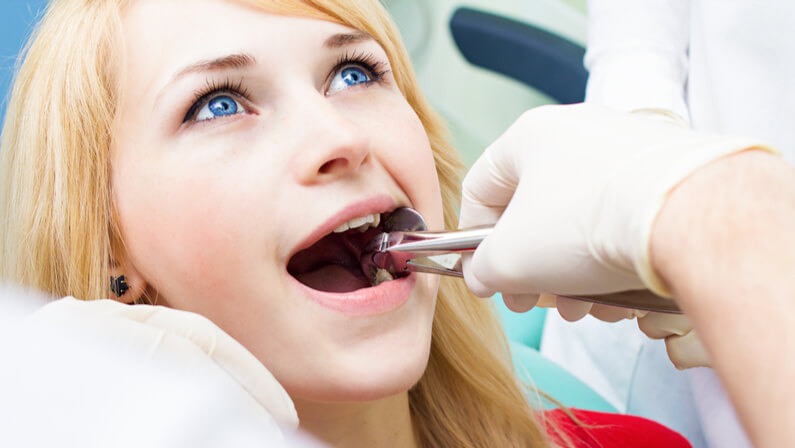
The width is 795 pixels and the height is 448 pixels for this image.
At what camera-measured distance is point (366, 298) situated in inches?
28.2

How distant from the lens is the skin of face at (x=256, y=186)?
0.67 m

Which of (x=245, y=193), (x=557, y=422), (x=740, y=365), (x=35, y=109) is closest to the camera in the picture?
(x=740, y=365)

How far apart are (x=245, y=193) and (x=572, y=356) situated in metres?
0.99

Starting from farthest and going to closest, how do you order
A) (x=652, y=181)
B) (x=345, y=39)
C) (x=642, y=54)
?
1. (x=642, y=54)
2. (x=345, y=39)
3. (x=652, y=181)

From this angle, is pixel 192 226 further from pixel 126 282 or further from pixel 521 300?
pixel 521 300

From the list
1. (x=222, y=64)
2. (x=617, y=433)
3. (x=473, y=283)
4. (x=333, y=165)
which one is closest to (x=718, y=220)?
(x=473, y=283)

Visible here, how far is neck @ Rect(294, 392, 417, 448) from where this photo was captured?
0.79 m

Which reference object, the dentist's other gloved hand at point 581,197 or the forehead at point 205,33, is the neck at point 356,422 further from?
the forehead at point 205,33

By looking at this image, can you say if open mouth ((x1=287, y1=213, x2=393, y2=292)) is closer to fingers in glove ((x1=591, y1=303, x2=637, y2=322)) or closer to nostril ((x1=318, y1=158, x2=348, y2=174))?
nostril ((x1=318, y1=158, x2=348, y2=174))

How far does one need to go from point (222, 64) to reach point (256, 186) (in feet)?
0.44

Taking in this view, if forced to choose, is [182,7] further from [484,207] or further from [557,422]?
[557,422]

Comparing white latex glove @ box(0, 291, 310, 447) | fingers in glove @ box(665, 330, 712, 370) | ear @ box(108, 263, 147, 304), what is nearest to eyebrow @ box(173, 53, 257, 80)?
ear @ box(108, 263, 147, 304)

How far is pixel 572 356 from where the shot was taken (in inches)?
57.3

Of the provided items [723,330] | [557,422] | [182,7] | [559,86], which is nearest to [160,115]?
[182,7]
